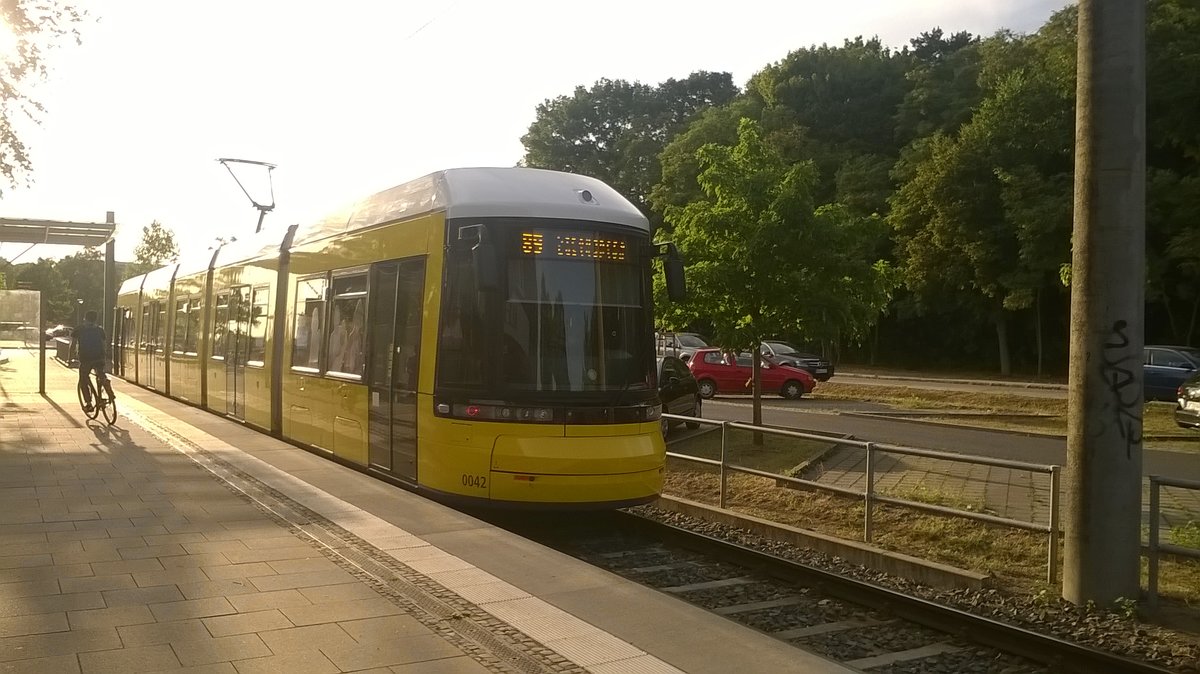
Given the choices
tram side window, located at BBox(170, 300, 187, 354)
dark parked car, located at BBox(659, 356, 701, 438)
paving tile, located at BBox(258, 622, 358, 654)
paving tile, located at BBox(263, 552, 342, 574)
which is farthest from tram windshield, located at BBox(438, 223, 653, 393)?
tram side window, located at BBox(170, 300, 187, 354)

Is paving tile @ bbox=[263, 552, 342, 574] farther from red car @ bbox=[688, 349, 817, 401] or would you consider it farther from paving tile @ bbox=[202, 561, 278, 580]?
red car @ bbox=[688, 349, 817, 401]

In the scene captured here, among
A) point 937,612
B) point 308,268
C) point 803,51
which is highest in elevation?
point 803,51

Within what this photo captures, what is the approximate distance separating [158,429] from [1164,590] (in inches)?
532

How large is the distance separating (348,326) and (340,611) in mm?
6435

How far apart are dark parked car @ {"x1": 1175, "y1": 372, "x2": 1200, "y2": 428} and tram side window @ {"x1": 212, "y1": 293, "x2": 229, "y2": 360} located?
55.2 ft

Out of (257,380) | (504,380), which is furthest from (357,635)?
(257,380)

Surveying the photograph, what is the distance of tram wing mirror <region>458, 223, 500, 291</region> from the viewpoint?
9.36 metres

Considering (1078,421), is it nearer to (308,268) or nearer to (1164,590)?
(1164,590)

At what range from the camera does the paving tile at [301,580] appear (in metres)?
6.42

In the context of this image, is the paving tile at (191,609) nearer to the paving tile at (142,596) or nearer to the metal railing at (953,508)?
the paving tile at (142,596)

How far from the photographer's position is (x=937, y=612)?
24.5ft

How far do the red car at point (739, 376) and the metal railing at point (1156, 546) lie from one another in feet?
72.6

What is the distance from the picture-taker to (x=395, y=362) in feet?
34.6

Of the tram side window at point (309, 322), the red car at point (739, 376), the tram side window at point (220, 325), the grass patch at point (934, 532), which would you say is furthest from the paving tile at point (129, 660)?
the red car at point (739, 376)
